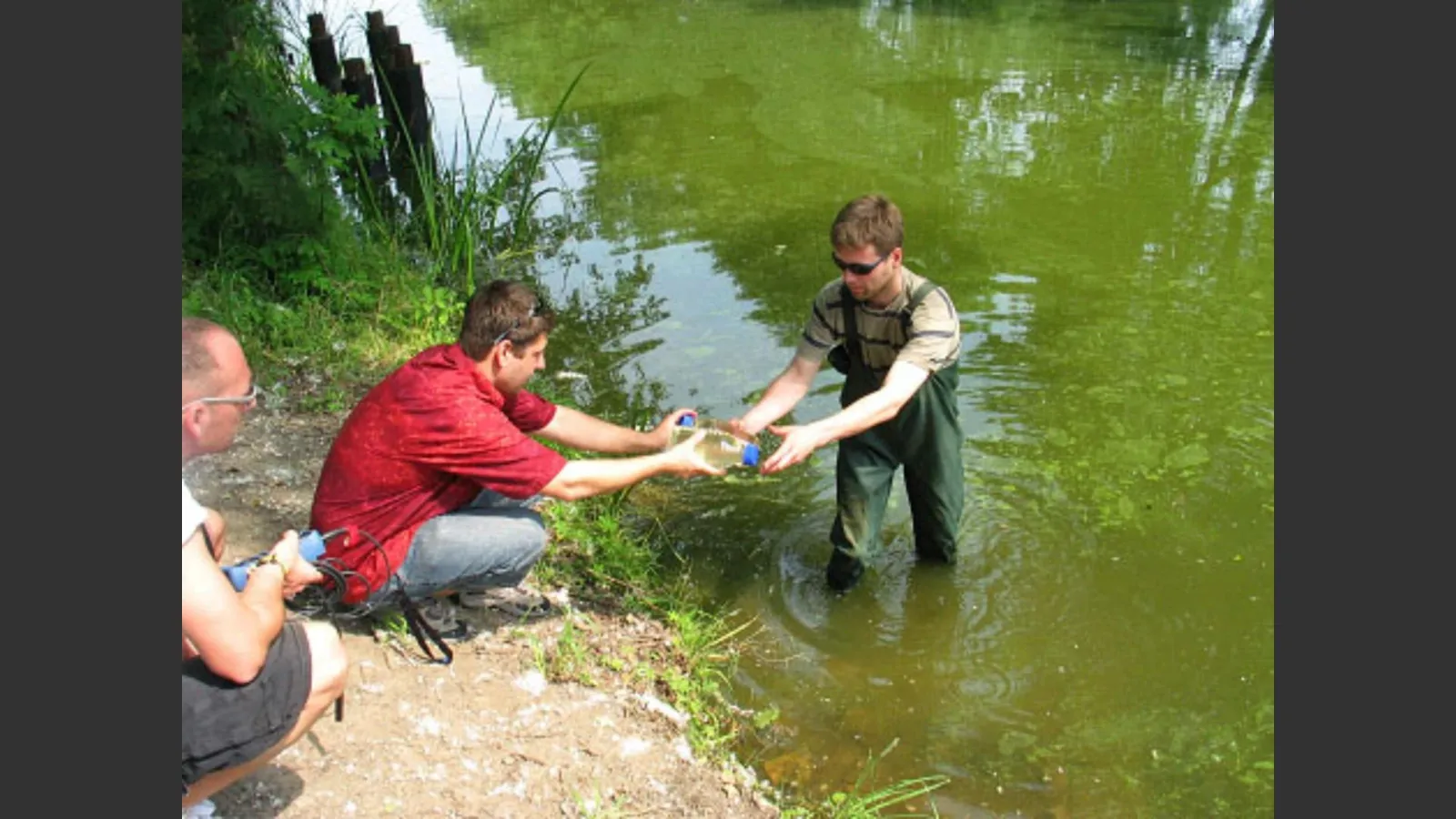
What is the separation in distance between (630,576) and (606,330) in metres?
3.15

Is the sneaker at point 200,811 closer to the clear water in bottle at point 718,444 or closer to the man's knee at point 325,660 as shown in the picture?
the man's knee at point 325,660

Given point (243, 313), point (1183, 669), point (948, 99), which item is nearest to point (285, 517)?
point (243, 313)

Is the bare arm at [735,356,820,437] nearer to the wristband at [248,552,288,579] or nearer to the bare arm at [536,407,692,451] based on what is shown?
A: the bare arm at [536,407,692,451]

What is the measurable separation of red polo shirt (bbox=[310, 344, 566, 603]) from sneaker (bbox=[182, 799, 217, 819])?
0.93 m

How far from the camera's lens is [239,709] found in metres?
2.95

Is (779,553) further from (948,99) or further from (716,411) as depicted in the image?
(948,99)

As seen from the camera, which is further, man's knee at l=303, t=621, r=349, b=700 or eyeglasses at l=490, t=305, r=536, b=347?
eyeglasses at l=490, t=305, r=536, b=347

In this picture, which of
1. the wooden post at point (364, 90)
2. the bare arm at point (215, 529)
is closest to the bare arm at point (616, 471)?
the bare arm at point (215, 529)

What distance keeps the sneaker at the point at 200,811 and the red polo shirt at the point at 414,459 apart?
3.04ft

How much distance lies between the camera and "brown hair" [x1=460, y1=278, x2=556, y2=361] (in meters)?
3.96

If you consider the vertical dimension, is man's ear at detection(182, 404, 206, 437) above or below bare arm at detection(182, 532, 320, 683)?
above

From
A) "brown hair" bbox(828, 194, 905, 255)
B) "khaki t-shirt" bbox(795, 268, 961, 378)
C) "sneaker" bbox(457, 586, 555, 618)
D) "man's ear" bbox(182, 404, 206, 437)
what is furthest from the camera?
"sneaker" bbox(457, 586, 555, 618)

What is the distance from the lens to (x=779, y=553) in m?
5.65

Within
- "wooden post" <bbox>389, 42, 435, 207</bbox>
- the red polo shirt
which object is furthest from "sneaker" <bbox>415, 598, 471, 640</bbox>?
"wooden post" <bbox>389, 42, 435, 207</bbox>
